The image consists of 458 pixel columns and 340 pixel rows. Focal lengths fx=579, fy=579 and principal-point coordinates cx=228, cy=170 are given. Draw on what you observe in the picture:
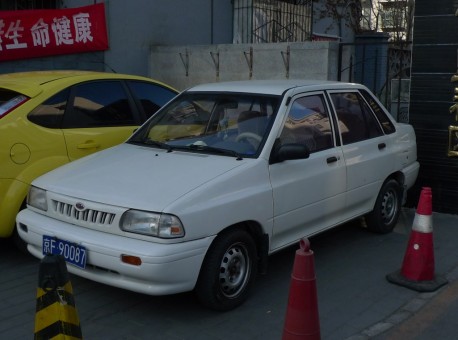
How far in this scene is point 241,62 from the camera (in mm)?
10375

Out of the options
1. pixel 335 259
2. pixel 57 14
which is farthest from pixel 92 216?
pixel 57 14

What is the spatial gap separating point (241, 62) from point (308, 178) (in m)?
5.95

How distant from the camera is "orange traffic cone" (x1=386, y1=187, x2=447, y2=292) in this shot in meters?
4.68

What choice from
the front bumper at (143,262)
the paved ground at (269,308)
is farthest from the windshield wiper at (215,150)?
the paved ground at (269,308)

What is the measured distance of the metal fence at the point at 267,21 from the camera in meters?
13.4

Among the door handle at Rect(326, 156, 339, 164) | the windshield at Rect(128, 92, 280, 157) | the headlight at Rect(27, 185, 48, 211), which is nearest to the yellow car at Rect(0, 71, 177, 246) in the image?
the headlight at Rect(27, 185, 48, 211)

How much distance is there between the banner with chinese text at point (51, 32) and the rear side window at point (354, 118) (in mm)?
6288

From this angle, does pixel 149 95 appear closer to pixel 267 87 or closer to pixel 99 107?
pixel 99 107

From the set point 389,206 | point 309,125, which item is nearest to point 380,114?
point 389,206

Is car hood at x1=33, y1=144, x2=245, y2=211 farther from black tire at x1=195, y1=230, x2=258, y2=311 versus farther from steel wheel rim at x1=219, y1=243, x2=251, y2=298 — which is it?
steel wheel rim at x1=219, y1=243, x2=251, y2=298

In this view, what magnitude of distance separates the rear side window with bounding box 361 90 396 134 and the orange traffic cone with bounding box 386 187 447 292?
4.82 ft

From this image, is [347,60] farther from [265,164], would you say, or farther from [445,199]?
[265,164]

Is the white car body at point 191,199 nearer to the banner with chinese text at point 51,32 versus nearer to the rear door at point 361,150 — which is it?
the rear door at point 361,150

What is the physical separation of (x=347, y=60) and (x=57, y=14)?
16.6 feet
